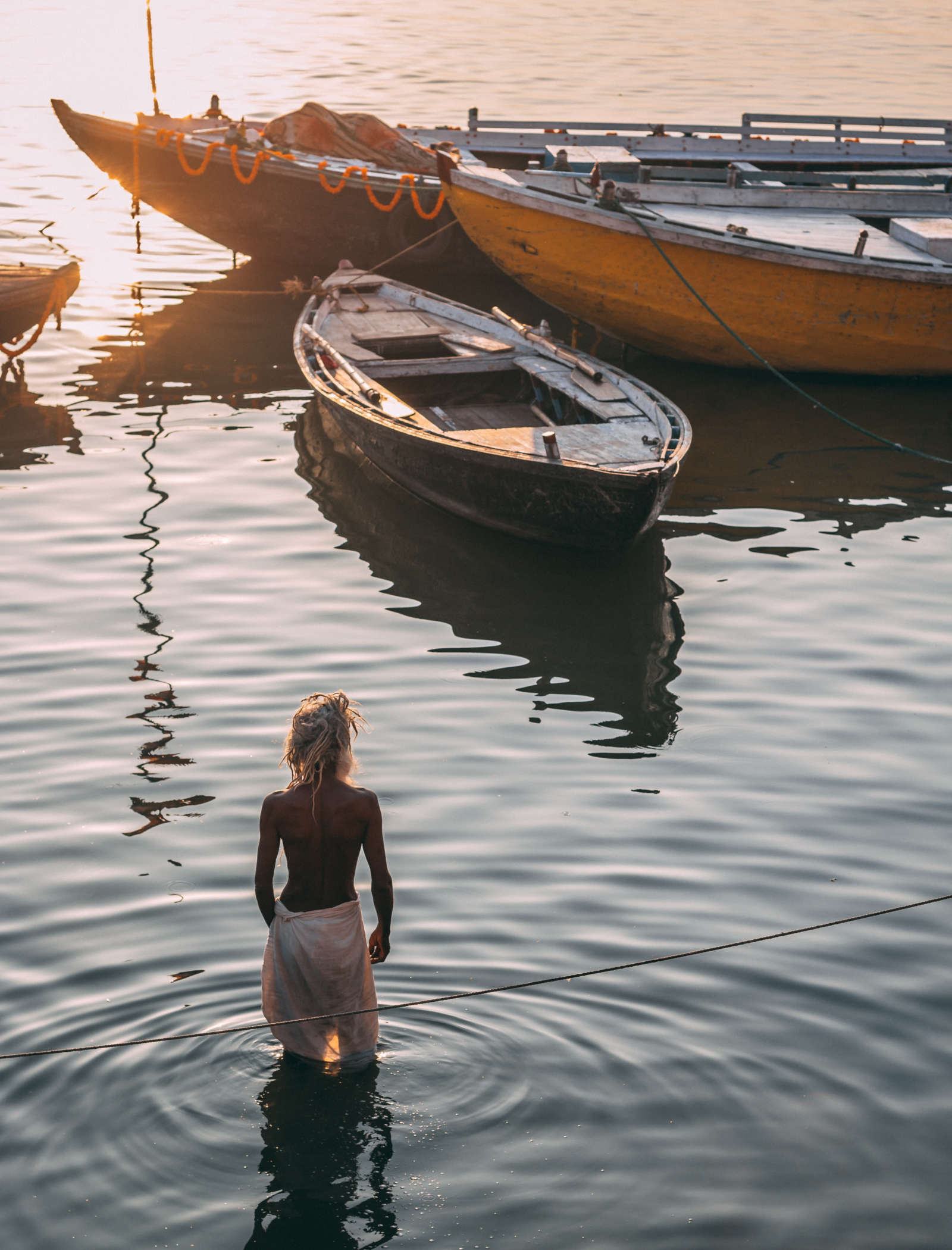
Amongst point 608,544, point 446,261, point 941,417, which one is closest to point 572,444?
point 608,544

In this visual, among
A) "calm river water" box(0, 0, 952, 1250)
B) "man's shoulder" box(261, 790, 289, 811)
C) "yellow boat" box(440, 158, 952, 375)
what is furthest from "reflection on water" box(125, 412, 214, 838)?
"yellow boat" box(440, 158, 952, 375)

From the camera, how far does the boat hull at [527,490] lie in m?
9.23

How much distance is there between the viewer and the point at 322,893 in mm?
4949

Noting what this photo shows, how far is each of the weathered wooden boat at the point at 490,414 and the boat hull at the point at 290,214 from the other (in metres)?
2.72

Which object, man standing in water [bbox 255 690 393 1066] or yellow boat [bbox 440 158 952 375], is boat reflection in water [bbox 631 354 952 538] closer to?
yellow boat [bbox 440 158 952 375]

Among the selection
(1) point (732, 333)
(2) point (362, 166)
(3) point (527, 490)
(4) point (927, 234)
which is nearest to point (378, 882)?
(3) point (527, 490)

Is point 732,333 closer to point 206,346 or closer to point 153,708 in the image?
point 206,346

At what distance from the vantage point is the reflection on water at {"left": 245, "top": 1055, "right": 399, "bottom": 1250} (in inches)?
180

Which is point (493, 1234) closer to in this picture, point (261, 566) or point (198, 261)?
point (261, 566)

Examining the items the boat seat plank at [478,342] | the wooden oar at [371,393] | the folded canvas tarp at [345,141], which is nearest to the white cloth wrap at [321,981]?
the wooden oar at [371,393]

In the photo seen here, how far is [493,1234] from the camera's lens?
457 cm

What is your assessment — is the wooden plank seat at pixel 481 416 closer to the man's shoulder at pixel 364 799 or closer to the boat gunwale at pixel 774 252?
the boat gunwale at pixel 774 252

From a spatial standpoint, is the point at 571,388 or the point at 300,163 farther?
the point at 300,163

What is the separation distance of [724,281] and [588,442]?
403 cm
